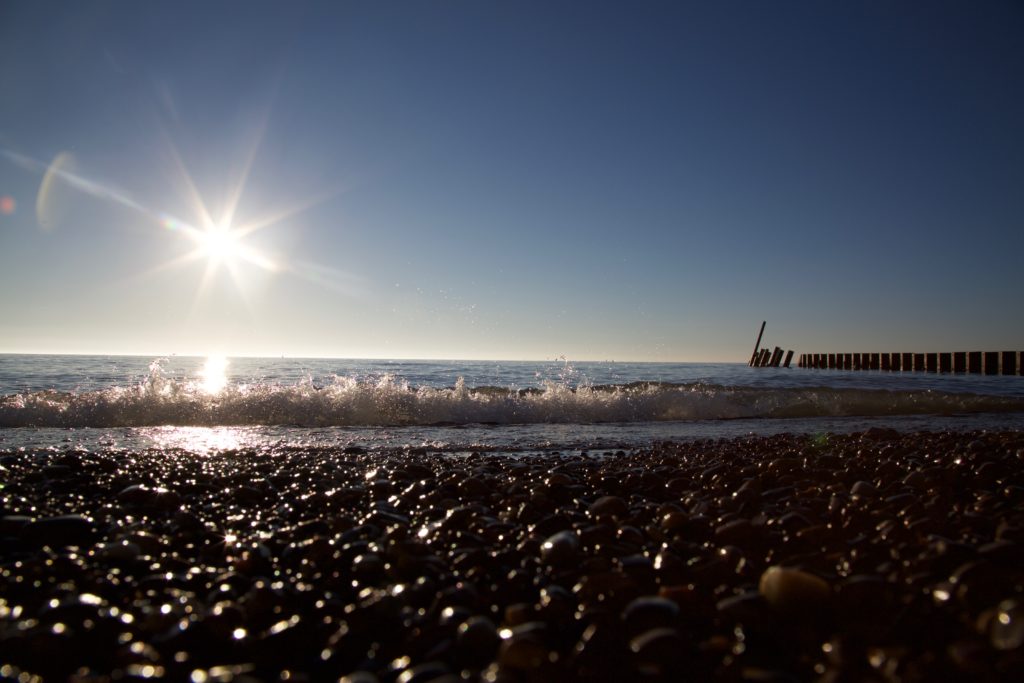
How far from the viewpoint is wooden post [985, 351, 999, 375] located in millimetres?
29703

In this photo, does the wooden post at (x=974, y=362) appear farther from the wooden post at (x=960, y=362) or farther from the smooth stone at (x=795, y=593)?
the smooth stone at (x=795, y=593)

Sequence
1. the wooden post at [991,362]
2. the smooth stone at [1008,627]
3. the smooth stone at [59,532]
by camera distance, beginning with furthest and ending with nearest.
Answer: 1. the wooden post at [991,362]
2. the smooth stone at [59,532]
3. the smooth stone at [1008,627]

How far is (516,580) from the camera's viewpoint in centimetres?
243

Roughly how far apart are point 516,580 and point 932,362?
40579 millimetres

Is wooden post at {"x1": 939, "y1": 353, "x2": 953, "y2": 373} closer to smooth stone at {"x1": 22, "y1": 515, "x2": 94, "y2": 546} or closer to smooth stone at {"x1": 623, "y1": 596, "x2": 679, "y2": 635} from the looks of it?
smooth stone at {"x1": 623, "y1": 596, "x2": 679, "y2": 635}

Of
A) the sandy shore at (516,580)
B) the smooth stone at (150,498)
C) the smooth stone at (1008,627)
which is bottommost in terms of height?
the smooth stone at (150,498)

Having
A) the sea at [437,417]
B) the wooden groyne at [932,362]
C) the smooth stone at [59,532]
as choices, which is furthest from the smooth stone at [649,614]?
the wooden groyne at [932,362]

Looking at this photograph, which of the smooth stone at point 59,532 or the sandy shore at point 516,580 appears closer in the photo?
the sandy shore at point 516,580

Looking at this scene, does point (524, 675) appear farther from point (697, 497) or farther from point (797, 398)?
point (797, 398)

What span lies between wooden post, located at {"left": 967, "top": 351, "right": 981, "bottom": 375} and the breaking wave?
2063 cm

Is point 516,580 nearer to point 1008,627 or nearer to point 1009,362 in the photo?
point 1008,627

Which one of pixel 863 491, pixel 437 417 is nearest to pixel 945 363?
pixel 437 417

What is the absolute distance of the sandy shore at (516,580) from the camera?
68.6 inches

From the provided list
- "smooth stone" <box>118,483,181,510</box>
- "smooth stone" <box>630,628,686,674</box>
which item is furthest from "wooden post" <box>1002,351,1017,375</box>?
"smooth stone" <box>118,483,181,510</box>
